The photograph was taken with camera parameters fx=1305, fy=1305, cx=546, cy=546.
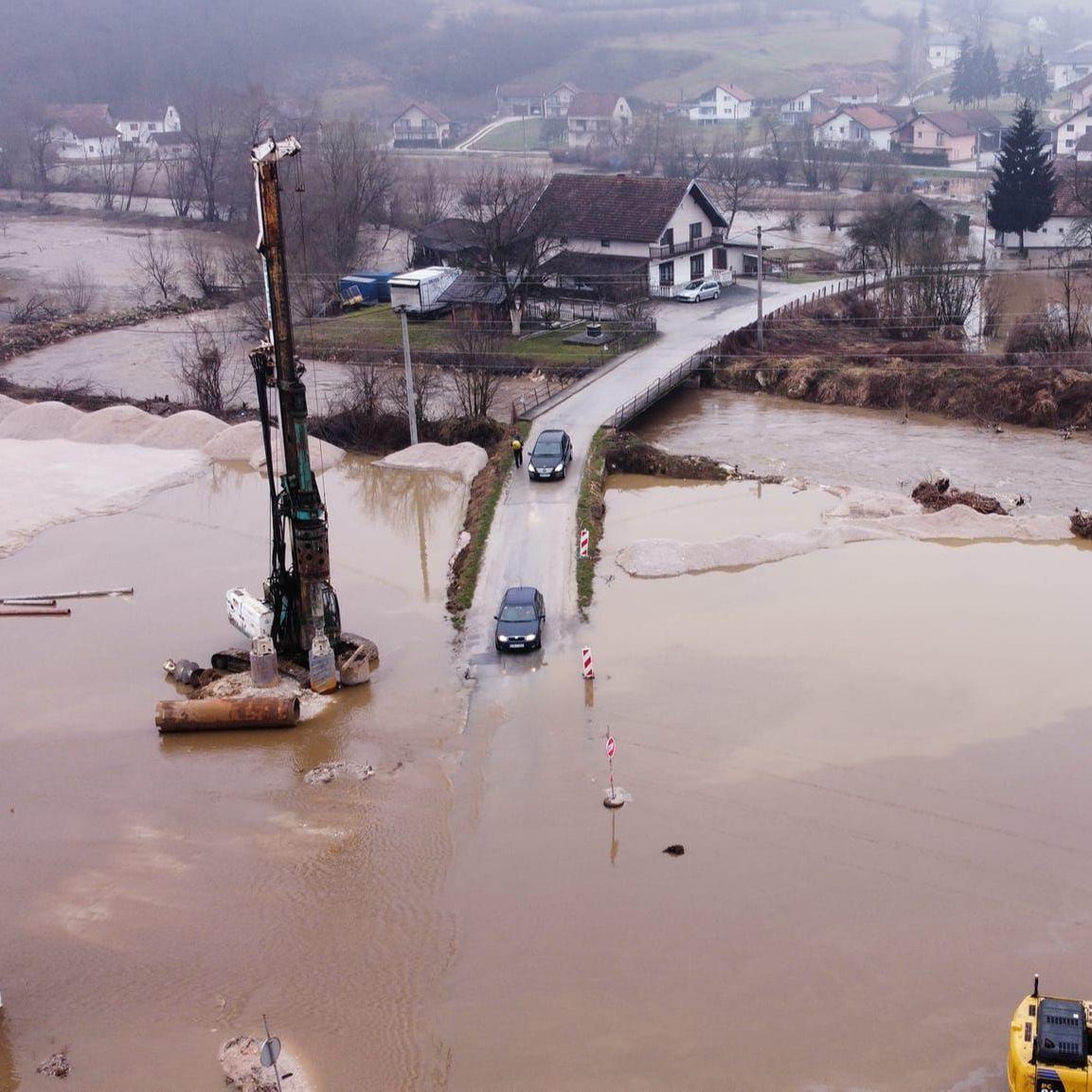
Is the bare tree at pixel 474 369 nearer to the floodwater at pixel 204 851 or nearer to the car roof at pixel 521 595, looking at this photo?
the floodwater at pixel 204 851

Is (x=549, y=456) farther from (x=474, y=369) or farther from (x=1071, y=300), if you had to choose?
(x=1071, y=300)

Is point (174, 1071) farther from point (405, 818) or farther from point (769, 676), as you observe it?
point (769, 676)

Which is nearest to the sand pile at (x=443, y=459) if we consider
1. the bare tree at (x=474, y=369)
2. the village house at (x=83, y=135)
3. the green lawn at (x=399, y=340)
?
the bare tree at (x=474, y=369)

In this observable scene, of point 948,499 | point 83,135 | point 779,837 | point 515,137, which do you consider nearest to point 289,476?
point 779,837

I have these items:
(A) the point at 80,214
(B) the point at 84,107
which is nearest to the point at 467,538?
(A) the point at 80,214

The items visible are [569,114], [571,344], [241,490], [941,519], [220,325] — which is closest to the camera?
[941,519]

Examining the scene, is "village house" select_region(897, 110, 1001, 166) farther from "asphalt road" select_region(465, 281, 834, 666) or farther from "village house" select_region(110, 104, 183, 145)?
"asphalt road" select_region(465, 281, 834, 666)
